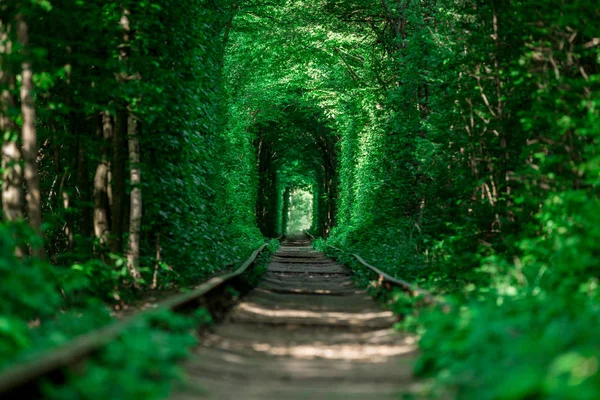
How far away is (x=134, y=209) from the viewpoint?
451 inches

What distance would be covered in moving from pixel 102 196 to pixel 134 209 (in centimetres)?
58

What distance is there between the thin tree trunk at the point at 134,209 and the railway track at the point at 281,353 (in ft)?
5.07

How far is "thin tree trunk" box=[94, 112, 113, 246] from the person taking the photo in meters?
11.1

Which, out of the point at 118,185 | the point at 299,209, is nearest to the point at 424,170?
the point at 118,185

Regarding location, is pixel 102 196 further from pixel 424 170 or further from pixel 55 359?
pixel 424 170

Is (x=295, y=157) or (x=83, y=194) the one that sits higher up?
(x=295, y=157)

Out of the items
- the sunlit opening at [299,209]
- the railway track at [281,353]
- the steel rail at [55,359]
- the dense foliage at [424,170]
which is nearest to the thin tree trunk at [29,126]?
the dense foliage at [424,170]

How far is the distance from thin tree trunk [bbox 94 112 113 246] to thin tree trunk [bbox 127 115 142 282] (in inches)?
14.8

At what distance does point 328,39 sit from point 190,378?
23.5m

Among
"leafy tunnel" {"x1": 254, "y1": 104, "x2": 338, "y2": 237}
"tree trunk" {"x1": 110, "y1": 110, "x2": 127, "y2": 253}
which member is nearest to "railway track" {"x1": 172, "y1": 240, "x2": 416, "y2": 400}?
"tree trunk" {"x1": 110, "y1": 110, "x2": 127, "y2": 253}

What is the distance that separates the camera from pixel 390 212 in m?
22.2

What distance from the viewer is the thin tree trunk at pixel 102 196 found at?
36.3ft

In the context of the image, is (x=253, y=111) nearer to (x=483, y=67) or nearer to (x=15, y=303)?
(x=483, y=67)

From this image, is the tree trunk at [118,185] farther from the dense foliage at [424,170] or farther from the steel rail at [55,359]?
the steel rail at [55,359]
